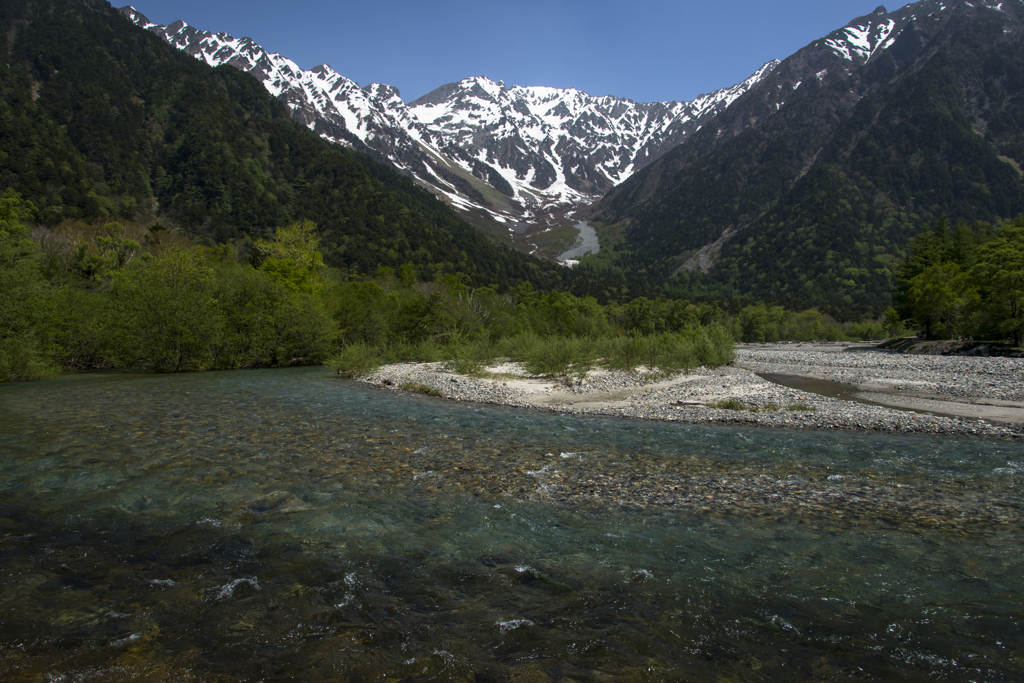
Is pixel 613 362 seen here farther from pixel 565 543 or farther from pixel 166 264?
pixel 166 264

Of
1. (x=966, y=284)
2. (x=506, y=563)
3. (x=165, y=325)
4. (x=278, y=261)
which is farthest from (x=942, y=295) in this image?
(x=165, y=325)

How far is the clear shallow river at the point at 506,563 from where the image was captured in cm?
425

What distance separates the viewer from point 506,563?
20.1 ft

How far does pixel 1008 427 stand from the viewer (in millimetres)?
14469

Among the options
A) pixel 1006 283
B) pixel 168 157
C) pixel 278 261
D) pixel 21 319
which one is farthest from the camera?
pixel 168 157

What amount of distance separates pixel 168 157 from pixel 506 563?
157968 mm

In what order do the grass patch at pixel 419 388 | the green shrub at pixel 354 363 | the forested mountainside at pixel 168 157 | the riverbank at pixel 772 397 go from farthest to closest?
the forested mountainside at pixel 168 157
the green shrub at pixel 354 363
the grass patch at pixel 419 388
the riverbank at pixel 772 397

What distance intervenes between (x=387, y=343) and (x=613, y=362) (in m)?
23.8

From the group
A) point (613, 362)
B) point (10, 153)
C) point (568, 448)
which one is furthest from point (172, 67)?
point (568, 448)

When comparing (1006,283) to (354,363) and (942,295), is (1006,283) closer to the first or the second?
(942,295)

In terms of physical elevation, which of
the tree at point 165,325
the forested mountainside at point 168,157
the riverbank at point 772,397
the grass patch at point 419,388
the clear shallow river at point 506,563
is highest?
the forested mountainside at point 168,157

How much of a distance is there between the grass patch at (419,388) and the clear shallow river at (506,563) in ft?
37.5

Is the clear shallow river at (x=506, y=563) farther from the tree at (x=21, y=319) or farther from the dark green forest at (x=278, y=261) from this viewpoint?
the tree at (x=21, y=319)

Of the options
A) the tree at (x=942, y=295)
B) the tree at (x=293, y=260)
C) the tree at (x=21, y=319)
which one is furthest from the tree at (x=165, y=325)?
the tree at (x=942, y=295)
